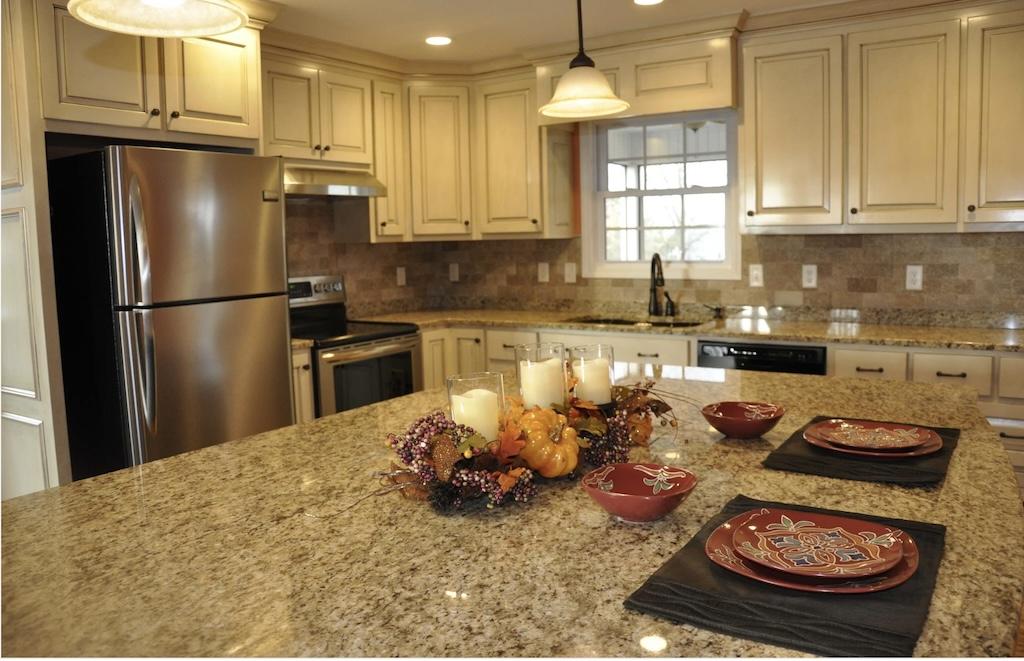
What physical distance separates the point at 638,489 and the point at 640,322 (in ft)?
10.3

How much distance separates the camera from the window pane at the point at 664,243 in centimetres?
→ 450

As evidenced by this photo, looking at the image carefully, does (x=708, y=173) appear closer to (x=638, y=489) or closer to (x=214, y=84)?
(x=214, y=84)

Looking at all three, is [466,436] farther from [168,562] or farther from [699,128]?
[699,128]

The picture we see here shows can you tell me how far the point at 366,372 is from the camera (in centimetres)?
392

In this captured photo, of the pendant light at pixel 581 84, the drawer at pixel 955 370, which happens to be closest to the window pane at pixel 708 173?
the drawer at pixel 955 370

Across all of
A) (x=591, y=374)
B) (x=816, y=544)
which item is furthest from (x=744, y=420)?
(x=816, y=544)

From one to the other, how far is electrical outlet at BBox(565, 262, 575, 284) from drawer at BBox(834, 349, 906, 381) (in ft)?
5.76

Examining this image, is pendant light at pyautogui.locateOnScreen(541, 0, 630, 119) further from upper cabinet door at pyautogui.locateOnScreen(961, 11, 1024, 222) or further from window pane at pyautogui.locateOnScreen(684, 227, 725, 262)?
window pane at pyautogui.locateOnScreen(684, 227, 725, 262)

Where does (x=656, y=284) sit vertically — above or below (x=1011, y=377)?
above

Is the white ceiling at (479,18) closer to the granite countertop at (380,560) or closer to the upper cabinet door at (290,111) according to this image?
the upper cabinet door at (290,111)

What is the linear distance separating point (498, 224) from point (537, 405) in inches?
124

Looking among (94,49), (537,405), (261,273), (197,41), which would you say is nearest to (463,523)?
(537,405)

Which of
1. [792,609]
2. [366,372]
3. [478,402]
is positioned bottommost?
[366,372]

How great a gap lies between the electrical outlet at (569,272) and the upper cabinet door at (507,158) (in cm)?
39
